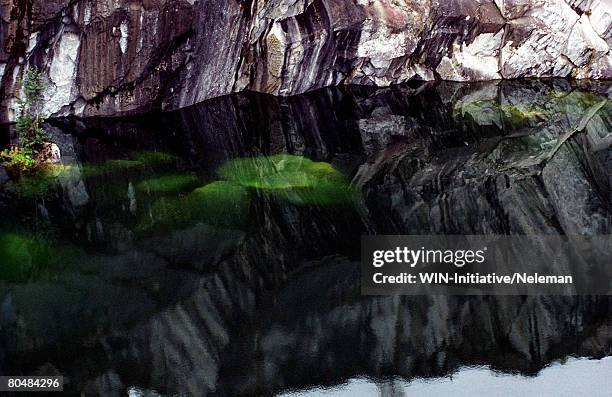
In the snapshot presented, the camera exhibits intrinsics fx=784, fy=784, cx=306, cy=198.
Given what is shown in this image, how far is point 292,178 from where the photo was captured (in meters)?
20.3

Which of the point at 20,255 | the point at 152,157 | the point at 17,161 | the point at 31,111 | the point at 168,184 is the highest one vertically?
the point at 31,111

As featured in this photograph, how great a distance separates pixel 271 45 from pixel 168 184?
922 cm

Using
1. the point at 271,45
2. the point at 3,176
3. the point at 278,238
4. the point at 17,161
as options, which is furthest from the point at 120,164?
the point at 271,45

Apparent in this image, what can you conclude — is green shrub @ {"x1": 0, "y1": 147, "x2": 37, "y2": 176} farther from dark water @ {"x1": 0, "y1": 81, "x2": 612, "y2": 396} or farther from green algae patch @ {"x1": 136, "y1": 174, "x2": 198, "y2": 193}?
green algae patch @ {"x1": 136, "y1": 174, "x2": 198, "y2": 193}

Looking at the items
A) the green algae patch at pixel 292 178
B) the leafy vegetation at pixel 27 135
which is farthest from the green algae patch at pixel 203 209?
the leafy vegetation at pixel 27 135

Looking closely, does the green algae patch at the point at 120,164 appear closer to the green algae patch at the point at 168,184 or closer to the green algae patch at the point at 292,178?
the green algae patch at the point at 168,184

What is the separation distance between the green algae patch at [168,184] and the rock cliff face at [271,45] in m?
5.67

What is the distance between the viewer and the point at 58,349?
1297 centimetres

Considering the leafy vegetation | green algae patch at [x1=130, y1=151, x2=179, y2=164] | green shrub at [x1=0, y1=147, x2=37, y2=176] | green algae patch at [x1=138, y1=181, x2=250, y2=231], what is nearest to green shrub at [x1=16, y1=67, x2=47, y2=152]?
the leafy vegetation

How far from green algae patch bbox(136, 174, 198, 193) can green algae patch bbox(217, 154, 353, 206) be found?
96 cm

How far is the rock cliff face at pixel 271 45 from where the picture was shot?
22.9 meters

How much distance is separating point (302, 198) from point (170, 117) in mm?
8280

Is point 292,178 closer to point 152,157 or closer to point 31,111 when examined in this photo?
point 152,157

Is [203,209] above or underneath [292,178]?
underneath
